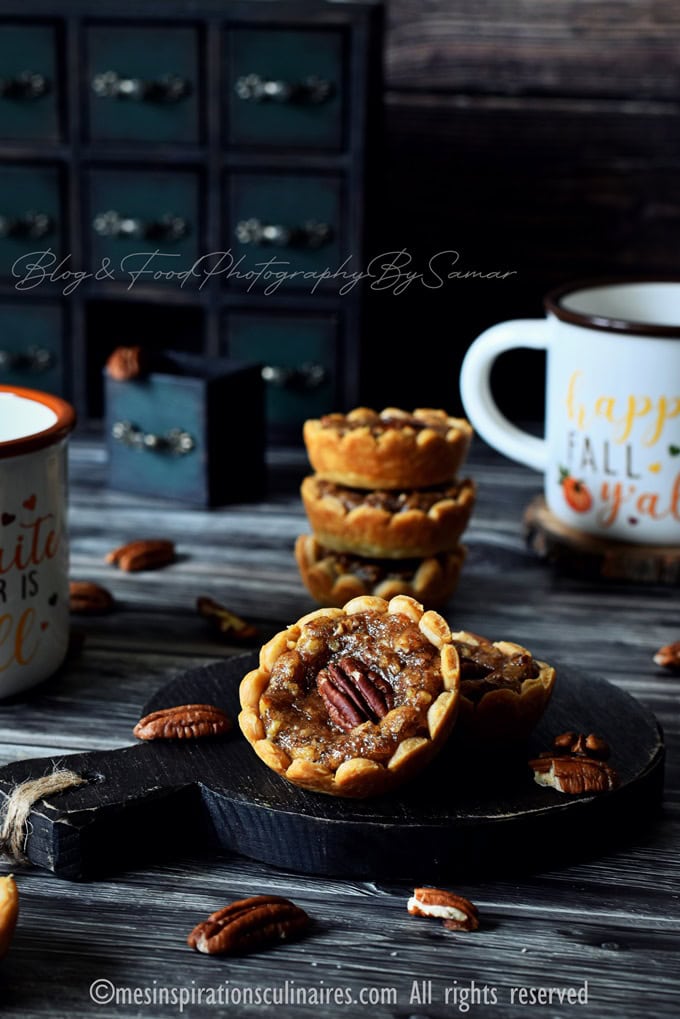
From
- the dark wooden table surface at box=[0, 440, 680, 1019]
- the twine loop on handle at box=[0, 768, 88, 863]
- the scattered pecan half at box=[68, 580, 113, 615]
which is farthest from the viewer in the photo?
the scattered pecan half at box=[68, 580, 113, 615]

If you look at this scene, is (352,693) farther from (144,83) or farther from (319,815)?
(144,83)

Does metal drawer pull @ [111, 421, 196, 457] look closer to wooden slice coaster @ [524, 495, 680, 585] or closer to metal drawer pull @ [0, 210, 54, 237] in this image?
metal drawer pull @ [0, 210, 54, 237]

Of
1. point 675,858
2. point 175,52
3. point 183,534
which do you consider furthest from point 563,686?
point 175,52

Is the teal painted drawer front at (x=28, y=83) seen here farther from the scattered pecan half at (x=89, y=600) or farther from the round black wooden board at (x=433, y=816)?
the round black wooden board at (x=433, y=816)

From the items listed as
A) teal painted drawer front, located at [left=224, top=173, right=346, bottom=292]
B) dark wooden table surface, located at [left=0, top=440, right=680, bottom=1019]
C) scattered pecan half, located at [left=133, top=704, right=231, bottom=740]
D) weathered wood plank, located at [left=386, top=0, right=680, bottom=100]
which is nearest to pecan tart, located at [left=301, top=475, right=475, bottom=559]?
dark wooden table surface, located at [left=0, top=440, right=680, bottom=1019]

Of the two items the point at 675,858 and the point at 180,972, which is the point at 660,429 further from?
the point at 180,972

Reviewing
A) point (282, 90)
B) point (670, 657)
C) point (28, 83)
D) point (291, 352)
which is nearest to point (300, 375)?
point (291, 352)
